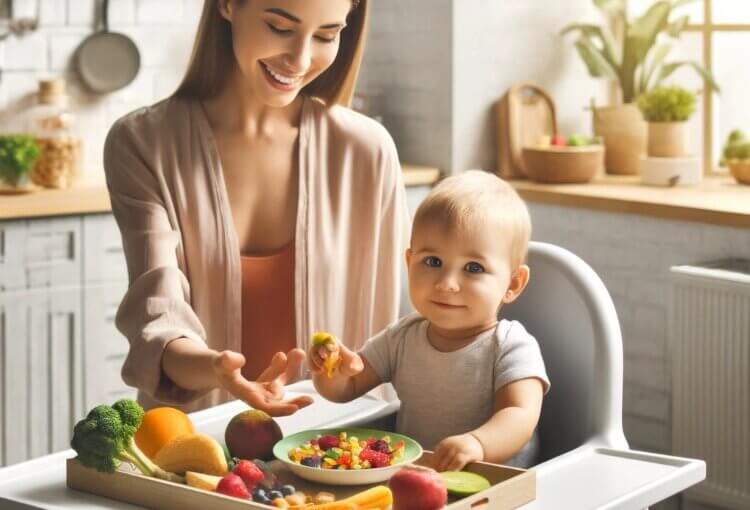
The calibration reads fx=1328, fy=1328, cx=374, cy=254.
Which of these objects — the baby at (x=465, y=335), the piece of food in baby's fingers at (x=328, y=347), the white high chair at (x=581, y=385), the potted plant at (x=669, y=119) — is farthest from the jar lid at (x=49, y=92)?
the piece of food in baby's fingers at (x=328, y=347)

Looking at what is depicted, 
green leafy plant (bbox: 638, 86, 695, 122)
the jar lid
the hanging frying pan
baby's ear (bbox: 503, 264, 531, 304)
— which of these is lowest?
baby's ear (bbox: 503, 264, 531, 304)

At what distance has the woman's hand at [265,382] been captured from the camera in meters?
1.60

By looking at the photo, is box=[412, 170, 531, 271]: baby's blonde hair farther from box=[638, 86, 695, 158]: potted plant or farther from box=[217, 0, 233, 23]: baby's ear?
box=[638, 86, 695, 158]: potted plant

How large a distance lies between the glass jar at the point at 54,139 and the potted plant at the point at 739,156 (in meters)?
1.87

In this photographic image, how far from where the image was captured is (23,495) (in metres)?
1.54

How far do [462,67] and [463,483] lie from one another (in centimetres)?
271

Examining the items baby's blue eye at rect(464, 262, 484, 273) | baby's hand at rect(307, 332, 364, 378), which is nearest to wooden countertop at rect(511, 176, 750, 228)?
baby's blue eye at rect(464, 262, 484, 273)

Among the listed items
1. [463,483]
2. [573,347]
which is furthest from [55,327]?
[463,483]

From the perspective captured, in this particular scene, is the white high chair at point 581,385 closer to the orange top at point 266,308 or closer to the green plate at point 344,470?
the green plate at point 344,470

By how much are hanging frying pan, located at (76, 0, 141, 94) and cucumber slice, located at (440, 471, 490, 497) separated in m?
2.92

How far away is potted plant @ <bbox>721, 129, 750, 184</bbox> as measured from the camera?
3768 millimetres

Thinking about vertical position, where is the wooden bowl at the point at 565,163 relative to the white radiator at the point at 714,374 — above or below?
above

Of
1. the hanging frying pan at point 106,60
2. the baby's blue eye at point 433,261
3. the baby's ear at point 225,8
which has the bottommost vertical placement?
the baby's blue eye at point 433,261

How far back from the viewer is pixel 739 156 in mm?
3789
